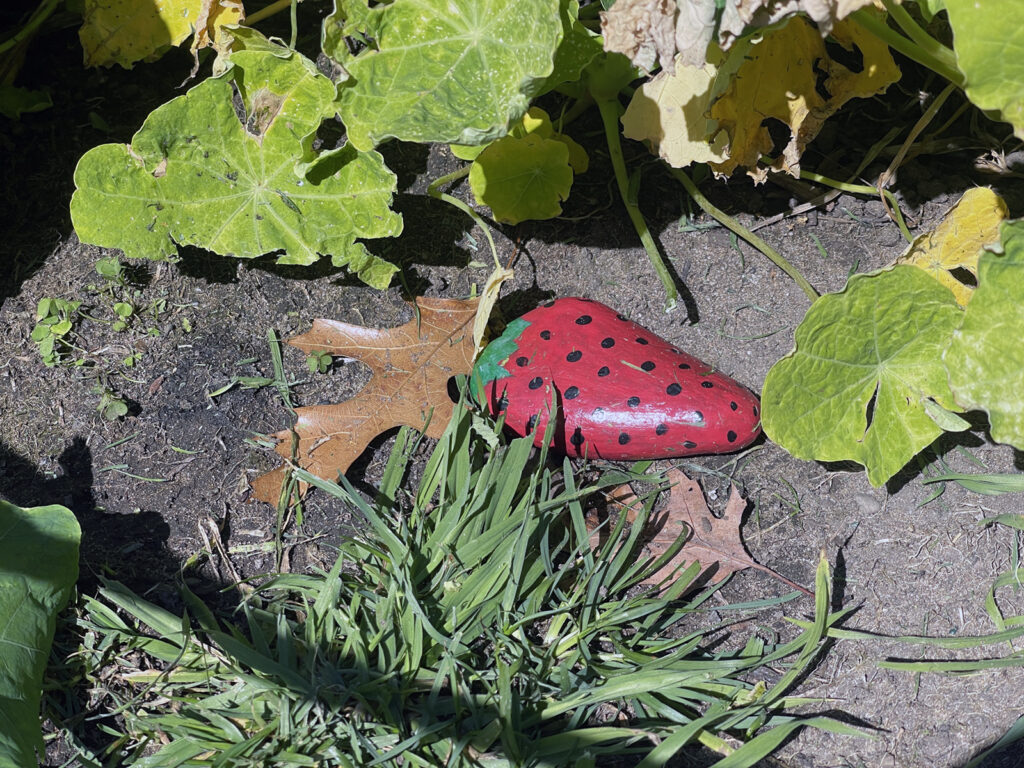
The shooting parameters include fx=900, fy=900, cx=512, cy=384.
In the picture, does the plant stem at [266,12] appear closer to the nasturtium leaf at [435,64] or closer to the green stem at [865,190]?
the nasturtium leaf at [435,64]

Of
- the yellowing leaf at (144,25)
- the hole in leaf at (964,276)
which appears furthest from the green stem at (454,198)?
the hole in leaf at (964,276)

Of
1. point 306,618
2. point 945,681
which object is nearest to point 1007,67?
point 945,681

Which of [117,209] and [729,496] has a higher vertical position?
[117,209]

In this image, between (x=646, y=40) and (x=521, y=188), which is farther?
(x=521, y=188)

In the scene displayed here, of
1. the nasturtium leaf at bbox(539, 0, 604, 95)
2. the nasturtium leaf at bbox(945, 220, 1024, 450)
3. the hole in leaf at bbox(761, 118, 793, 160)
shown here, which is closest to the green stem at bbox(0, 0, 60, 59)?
the nasturtium leaf at bbox(539, 0, 604, 95)

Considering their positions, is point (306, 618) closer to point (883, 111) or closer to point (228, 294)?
point (228, 294)

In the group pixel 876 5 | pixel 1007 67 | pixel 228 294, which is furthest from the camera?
pixel 228 294

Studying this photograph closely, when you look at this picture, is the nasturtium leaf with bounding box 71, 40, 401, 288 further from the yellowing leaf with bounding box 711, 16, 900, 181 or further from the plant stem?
the yellowing leaf with bounding box 711, 16, 900, 181
